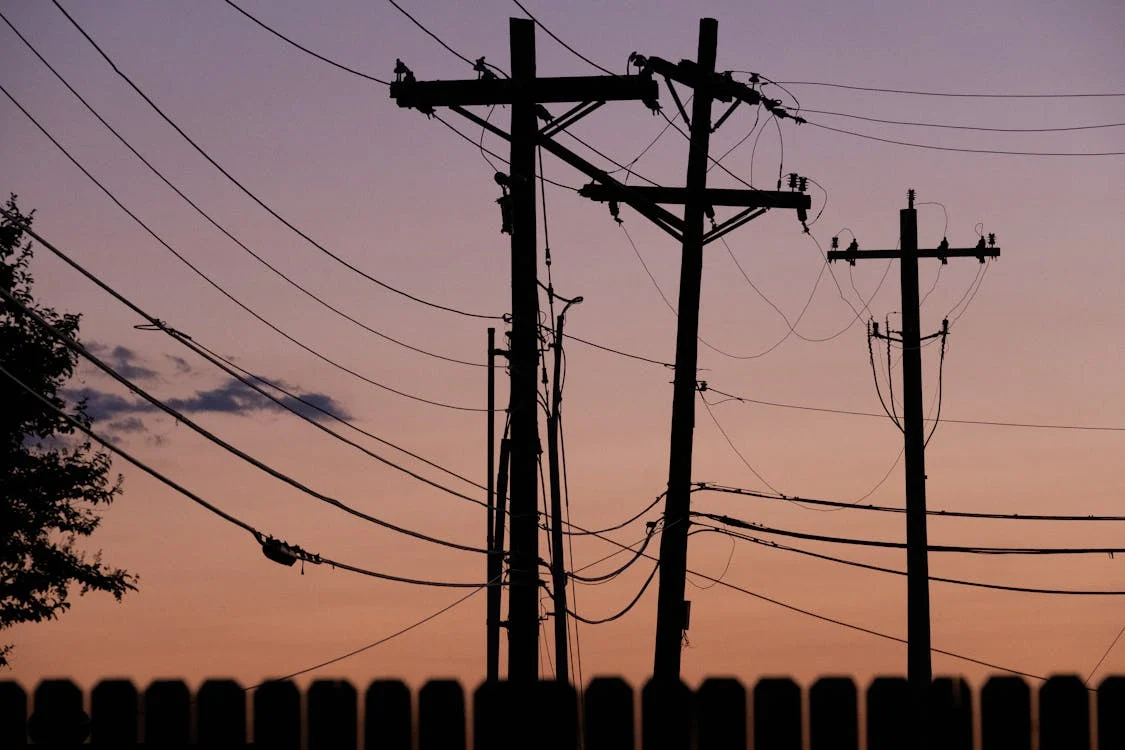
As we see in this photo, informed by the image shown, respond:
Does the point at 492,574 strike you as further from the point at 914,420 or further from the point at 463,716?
the point at 463,716

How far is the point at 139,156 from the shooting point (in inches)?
649

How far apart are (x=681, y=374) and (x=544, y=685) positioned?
16.7m

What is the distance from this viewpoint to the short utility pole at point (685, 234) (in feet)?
83.0

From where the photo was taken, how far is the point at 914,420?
30375 mm

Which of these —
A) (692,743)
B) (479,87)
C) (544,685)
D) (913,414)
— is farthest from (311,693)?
(913,414)

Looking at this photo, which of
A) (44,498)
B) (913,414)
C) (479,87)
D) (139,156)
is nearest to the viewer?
(139,156)

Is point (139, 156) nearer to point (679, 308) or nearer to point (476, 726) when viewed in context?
point (476, 726)

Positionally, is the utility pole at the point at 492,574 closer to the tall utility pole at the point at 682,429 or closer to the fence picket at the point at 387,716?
the tall utility pole at the point at 682,429

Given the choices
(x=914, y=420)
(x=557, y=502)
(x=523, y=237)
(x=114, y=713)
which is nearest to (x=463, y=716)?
(x=114, y=713)

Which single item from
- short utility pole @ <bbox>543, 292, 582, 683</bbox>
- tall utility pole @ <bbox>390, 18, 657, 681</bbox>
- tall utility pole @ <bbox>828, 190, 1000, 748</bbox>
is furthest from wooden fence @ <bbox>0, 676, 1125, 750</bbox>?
tall utility pole @ <bbox>828, 190, 1000, 748</bbox>

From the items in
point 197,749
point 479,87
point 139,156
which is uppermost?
point 479,87

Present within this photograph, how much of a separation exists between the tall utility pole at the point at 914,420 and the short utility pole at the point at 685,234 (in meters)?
5.42

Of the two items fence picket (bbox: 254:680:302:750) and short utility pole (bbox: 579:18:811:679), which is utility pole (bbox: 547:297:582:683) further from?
fence picket (bbox: 254:680:302:750)

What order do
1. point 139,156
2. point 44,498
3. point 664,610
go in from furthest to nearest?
point 44,498
point 664,610
point 139,156
